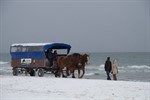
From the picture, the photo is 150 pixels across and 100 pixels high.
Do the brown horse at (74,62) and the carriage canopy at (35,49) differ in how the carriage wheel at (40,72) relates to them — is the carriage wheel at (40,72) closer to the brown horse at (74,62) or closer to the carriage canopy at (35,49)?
the carriage canopy at (35,49)

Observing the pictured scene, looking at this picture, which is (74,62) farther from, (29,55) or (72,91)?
(72,91)

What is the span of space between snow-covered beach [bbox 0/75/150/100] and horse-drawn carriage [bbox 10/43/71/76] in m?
5.88

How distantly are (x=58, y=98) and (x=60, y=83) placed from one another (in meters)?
3.93

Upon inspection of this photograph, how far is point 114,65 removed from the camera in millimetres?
22078

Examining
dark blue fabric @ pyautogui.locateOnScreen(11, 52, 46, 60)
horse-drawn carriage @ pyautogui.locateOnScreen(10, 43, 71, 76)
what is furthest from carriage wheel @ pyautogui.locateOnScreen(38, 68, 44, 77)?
dark blue fabric @ pyautogui.locateOnScreen(11, 52, 46, 60)

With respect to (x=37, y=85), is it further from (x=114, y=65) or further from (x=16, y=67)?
(x=16, y=67)

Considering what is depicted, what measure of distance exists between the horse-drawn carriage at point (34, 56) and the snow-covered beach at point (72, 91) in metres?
5.88

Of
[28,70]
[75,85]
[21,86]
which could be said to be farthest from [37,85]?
[28,70]

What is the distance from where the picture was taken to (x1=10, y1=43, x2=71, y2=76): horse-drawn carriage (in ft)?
77.8

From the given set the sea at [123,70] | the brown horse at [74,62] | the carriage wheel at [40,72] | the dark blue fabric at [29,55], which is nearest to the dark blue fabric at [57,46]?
the dark blue fabric at [29,55]

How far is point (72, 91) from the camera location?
1485cm

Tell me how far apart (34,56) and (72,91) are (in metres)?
9.90

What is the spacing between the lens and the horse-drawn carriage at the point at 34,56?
2370 centimetres

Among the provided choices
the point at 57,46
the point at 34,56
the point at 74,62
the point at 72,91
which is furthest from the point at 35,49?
the point at 72,91
